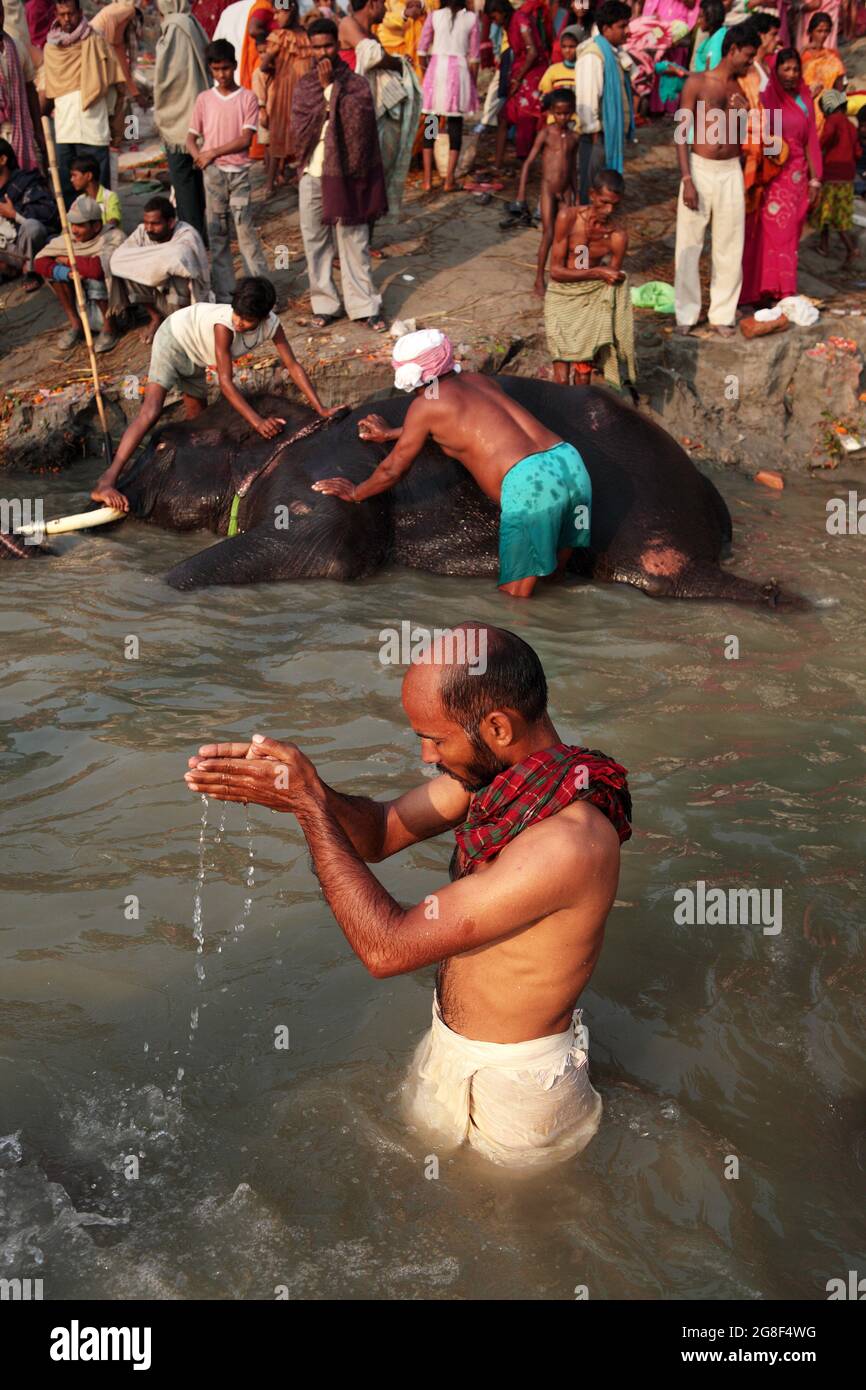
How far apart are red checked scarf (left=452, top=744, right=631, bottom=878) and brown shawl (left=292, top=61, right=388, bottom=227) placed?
6.66 metres

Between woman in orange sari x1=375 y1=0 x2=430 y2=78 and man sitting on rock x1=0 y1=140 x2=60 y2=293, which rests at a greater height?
woman in orange sari x1=375 y1=0 x2=430 y2=78

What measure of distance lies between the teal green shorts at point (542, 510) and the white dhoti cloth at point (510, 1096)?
3.36 m

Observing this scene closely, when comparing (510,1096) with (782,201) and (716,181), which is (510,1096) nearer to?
(716,181)

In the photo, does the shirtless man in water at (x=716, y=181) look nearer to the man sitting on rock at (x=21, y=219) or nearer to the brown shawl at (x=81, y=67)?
the brown shawl at (x=81, y=67)

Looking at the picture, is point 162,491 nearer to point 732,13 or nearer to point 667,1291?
point 667,1291

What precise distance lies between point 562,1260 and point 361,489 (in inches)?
163

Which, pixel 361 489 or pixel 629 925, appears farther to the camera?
pixel 361 489

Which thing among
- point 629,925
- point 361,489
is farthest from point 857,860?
point 361,489

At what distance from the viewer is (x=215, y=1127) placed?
310cm

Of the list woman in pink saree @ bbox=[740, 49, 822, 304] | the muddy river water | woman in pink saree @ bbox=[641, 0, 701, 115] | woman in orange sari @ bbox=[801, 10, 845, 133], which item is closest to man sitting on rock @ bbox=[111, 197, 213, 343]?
the muddy river water

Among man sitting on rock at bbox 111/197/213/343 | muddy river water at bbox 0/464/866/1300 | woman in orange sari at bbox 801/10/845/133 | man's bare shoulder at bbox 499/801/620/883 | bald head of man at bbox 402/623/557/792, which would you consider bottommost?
muddy river water at bbox 0/464/866/1300

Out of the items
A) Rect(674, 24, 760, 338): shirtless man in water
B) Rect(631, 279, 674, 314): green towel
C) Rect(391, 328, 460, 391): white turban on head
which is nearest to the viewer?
Rect(391, 328, 460, 391): white turban on head

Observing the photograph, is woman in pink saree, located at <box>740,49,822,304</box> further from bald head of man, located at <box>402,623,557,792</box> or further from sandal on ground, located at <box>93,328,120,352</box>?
bald head of man, located at <box>402,623,557,792</box>

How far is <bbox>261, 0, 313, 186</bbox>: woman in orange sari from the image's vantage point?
10508 mm
